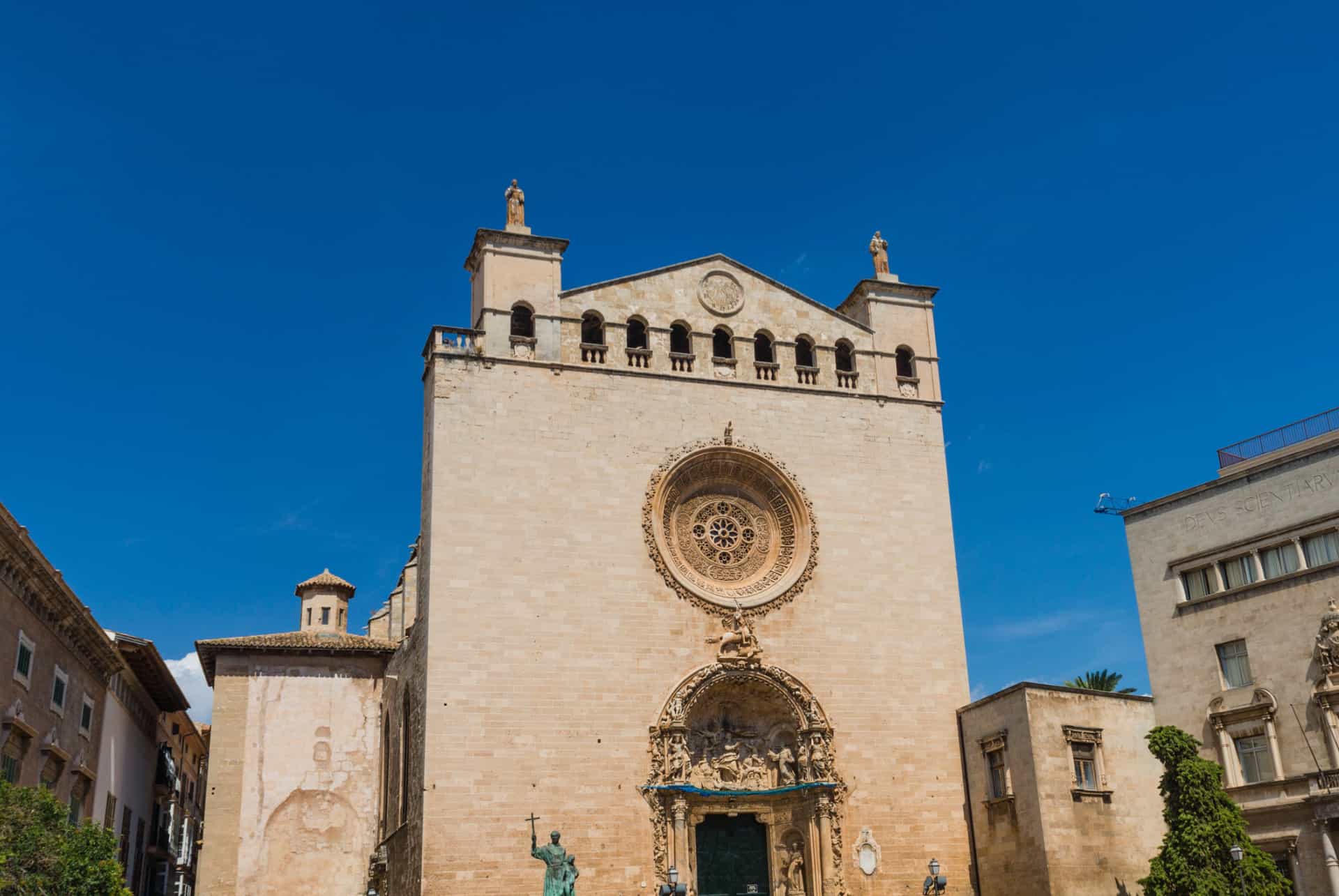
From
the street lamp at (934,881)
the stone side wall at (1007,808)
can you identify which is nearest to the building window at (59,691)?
the street lamp at (934,881)

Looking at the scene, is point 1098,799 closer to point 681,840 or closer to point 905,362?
point 681,840

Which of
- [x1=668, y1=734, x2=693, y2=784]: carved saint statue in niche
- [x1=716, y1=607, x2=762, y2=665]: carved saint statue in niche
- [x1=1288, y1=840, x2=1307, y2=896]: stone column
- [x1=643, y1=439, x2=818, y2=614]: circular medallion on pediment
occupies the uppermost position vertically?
[x1=643, y1=439, x2=818, y2=614]: circular medallion on pediment

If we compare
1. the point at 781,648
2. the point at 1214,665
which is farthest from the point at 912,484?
the point at 1214,665

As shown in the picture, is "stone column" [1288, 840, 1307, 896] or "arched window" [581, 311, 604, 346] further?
"arched window" [581, 311, 604, 346]

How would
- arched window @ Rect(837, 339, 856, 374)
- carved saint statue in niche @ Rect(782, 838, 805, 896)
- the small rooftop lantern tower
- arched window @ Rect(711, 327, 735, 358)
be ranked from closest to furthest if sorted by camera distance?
carved saint statue in niche @ Rect(782, 838, 805, 896) < arched window @ Rect(711, 327, 735, 358) < arched window @ Rect(837, 339, 856, 374) < the small rooftop lantern tower

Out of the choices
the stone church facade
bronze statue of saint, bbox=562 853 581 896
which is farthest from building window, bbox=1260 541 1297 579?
bronze statue of saint, bbox=562 853 581 896

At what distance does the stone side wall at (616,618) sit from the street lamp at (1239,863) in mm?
5740

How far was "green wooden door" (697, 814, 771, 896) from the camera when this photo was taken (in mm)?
25875

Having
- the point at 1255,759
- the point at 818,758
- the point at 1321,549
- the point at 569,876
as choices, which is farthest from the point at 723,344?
the point at 1255,759

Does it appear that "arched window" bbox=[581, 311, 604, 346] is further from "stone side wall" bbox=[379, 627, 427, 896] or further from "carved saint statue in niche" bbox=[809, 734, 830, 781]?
"carved saint statue in niche" bbox=[809, 734, 830, 781]

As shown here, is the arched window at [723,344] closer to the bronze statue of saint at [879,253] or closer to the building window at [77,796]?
the bronze statue of saint at [879,253]

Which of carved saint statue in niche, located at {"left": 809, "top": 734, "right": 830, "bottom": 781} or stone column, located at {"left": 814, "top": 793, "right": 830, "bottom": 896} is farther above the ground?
carved saint statue in niche, located at {"left": 809, "top": 734, "right": 830, "bottom": 781}

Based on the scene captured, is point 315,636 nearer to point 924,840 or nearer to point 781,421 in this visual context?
point 781,421

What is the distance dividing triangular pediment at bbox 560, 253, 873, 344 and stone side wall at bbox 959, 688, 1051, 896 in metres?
9.37
